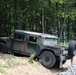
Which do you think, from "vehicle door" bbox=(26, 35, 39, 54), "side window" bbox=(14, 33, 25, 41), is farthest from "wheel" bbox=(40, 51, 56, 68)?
"side window" bbox=(14, 33, 25, 41)

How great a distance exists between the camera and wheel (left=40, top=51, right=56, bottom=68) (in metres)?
13.3

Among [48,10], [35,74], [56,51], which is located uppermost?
[48,10]

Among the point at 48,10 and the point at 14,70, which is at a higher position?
the point at 48,10

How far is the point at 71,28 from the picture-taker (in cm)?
3762

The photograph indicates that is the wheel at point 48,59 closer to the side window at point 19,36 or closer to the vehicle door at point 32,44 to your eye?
the vehicle door at point 32,44

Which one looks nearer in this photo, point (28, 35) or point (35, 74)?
point (35, 74)

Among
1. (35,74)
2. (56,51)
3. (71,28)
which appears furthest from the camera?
(71,28)

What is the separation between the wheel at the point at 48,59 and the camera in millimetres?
13327

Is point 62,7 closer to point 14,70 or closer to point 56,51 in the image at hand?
point 56,51

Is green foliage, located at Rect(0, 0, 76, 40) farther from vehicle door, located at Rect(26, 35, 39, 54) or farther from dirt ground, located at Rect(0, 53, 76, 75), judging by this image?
dirt ground, located at Rect(0, 53, 76, 75)

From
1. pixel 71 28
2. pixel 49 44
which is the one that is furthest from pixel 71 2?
pixel 71 28

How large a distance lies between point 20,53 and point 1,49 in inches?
58.9

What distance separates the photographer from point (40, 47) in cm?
1383

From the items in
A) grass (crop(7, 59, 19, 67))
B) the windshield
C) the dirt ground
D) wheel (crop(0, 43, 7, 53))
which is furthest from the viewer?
wheel (crop(0, 43, 7, 53))
